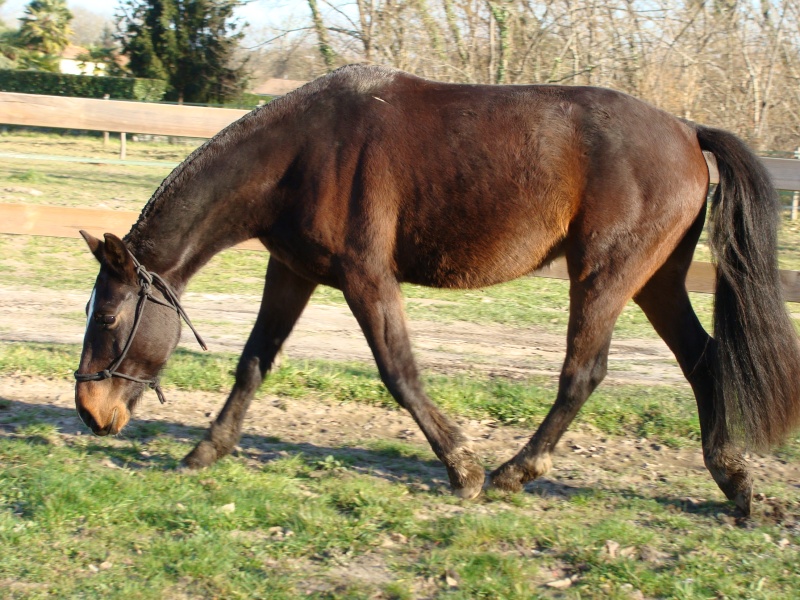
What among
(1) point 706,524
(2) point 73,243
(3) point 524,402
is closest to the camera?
(1) point 706,524

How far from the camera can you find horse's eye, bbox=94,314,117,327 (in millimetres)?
3729

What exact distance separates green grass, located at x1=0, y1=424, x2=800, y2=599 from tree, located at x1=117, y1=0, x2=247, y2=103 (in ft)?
79.7

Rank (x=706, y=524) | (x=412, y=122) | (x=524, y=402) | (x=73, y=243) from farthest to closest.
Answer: (x=73, y=243)
(x=524, y=402)
(x=412, y=122)
(x=706, y=524)

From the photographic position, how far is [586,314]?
3.80m

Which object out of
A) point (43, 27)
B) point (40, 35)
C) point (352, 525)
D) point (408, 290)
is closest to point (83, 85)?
point (40, 35)

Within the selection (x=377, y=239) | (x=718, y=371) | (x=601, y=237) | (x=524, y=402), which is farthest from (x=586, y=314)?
(x=524, y=402)

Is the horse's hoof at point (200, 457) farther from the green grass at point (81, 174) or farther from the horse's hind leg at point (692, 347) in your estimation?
the green grass at point (81, 174)

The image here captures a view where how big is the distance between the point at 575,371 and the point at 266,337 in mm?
1537

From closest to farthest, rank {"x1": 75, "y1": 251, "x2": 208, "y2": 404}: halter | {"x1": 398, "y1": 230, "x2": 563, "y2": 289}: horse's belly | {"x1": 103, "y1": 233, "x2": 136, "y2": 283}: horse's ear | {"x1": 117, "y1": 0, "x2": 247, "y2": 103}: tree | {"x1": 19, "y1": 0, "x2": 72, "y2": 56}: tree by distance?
{"x1": 103, "y1": 233, "x2": 136, "y2": 283}: horse's ear
{"x1": 75, "y1": 251, "x2": 208, "y2": 404}: halter
{"x1": 398, "y1": 230, "x2": 563, "y2": 289}: horse's belly
{"x1": 117, "y1": 0, "x2": 247, "y2": 103}: tree
{"x1": 19, "y1": 0, "x2": 72, "y2": 56}: tree

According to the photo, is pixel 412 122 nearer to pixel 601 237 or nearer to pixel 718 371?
pixel 601 237

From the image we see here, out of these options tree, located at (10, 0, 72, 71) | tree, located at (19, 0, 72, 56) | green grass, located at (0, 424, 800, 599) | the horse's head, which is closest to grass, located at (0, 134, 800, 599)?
green grass, located at (0, 424, 800, 599)

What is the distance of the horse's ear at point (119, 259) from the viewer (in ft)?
11.9

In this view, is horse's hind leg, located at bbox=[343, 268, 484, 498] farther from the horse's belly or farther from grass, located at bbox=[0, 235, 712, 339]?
grass, located at bbox=[0, 235, 712, 339]

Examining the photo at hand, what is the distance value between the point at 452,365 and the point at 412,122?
2418 millimetres
